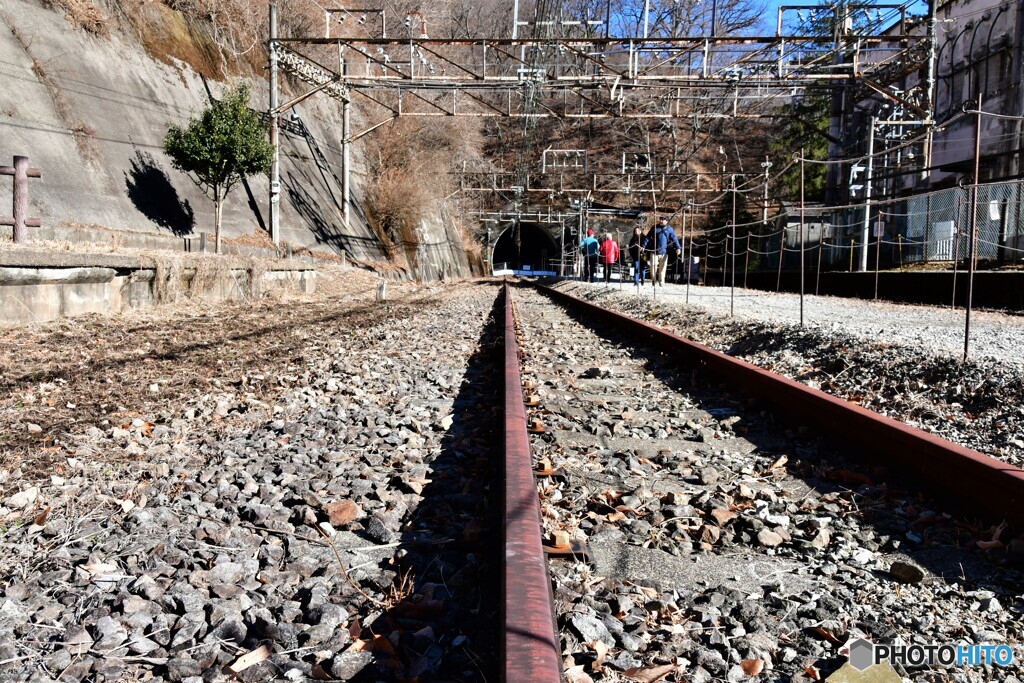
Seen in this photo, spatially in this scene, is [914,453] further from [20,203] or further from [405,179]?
[405,179]

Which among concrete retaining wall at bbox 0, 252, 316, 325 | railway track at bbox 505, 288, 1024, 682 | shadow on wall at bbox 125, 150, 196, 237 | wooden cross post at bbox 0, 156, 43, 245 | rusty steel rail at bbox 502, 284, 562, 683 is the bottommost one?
railway track at bbox 505, 288, 1024, 682

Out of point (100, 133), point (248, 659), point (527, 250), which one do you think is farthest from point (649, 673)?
point (527, 250)

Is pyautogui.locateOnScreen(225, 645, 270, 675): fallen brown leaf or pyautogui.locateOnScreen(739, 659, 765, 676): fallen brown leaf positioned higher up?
pyautogui.locateOnScreen(739, 659, 765, 676): fallen brown leaf

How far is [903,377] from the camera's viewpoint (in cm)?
558

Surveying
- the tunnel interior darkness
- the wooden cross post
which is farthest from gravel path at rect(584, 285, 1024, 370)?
the tunnel interior darkness

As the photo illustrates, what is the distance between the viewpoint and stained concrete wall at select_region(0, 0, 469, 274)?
14805mm

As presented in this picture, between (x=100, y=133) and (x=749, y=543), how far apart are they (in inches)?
730

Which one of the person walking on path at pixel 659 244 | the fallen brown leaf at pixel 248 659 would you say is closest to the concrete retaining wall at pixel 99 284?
the fallen brown leaf at pixel 248 659

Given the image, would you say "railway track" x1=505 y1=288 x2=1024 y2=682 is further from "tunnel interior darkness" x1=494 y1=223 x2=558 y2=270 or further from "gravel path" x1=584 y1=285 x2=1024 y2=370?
"tunnel interior darkness" x1=494 y1=223 x2=558 y2=270

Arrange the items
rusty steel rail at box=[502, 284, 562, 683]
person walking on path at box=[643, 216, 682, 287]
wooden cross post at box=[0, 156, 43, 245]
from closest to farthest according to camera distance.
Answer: rusty steel rail at box=[502, 284, 562, 683] < wooden cross post at box=[0, 156, 43, 245] < person walking on path at box=[643, 216, 682, 287]

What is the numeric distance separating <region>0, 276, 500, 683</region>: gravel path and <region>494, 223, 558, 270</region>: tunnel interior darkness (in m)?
60.6

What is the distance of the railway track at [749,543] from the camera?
6.64 ft

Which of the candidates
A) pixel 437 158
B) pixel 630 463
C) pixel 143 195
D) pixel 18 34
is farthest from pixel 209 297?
pixel 437 158

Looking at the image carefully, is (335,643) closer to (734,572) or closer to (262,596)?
(262,596)
